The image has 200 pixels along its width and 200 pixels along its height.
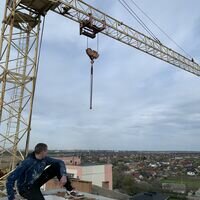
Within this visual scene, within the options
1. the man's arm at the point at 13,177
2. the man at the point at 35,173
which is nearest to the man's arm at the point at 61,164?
the man at the point at 35,173

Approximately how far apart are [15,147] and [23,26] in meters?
6.81

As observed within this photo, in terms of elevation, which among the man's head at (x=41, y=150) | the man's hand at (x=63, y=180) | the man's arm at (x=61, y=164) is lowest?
the man's hand at (x=63, y=180)

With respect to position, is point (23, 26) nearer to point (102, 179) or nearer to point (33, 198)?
point (33, 198)

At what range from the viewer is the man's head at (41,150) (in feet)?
12.4

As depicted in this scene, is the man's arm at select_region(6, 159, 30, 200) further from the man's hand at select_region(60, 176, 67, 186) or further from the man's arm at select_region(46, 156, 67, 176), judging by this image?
the man's hand at select_region(60, 176, 67, 186)

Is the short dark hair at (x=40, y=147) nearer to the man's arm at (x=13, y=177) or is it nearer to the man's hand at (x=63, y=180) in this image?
the man's arm at (x=13, y=177)

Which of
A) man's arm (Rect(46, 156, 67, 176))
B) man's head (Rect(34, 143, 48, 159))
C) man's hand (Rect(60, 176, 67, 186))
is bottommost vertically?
man's hand (Rect(60, 176, 67, 186))

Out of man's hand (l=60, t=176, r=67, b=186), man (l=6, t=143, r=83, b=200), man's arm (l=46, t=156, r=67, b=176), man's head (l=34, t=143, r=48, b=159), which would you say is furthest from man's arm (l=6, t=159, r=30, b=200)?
man's hand (l=60, t=176, r=67, b=186)

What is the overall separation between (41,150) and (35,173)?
37 cm

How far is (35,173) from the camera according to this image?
12.9 feet

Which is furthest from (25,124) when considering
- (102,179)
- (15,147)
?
(102,179)

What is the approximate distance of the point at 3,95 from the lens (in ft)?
50.5

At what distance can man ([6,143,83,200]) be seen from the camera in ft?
12.4

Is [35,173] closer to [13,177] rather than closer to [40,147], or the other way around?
[13,177]
